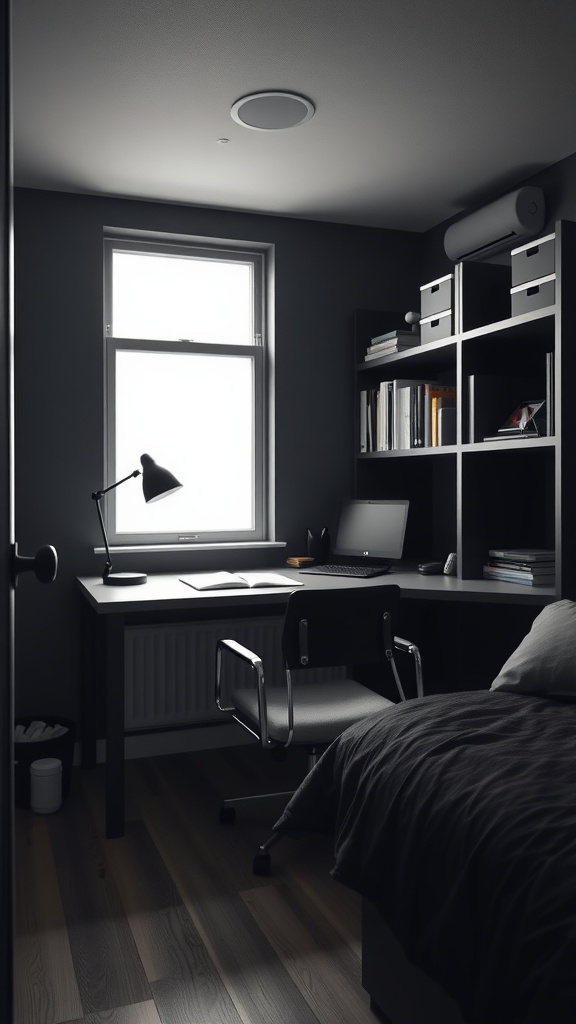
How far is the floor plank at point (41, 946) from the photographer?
1.90m

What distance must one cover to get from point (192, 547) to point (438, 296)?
1.58 meters

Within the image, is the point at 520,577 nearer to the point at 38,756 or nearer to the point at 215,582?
the point at 215,582

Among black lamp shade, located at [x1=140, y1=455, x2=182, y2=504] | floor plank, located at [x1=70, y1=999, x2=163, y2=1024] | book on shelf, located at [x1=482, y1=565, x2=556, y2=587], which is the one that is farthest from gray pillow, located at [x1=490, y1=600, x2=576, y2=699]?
black lamp shade, located at [x1=140, y1=455, x2=182, y2=504]

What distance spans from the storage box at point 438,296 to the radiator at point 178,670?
5.30ft

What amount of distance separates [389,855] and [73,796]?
6.51 ft

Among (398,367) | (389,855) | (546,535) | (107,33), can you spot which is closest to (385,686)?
(546,535)

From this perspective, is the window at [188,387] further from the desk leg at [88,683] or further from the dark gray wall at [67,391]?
the desk leg at [88,683]

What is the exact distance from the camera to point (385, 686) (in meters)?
4.05

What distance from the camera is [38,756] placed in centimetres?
316

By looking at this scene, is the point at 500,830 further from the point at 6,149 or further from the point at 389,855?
the point at 6,149

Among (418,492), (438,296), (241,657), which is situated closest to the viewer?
(241,657)

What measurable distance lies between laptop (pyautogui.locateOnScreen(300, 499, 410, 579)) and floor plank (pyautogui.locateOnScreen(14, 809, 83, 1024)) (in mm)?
1562

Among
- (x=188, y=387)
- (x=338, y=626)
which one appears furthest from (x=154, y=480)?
(x=338, y=626)

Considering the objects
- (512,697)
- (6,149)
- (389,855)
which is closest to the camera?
(6,149)
